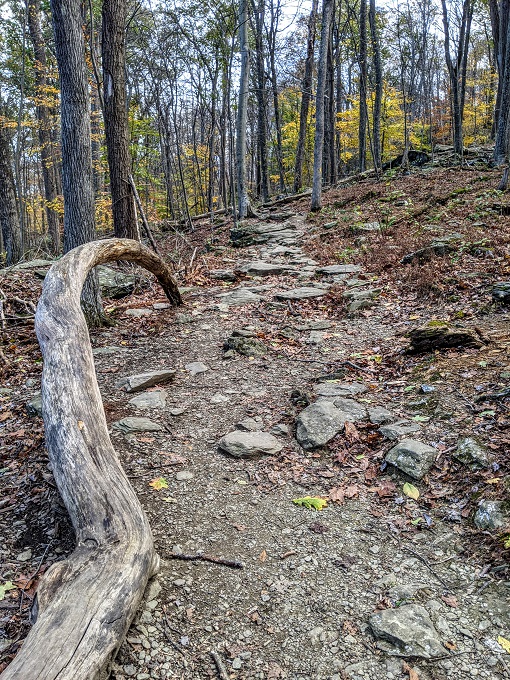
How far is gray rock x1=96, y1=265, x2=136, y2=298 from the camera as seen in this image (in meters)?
7.86

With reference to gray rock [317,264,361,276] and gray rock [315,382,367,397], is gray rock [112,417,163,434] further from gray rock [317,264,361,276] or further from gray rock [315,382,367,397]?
gray rock [317,264,361,276]

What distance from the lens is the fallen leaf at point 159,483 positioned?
311cm

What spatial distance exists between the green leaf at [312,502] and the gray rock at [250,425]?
0.93 m

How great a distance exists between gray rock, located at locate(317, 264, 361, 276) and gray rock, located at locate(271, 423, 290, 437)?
522 cm

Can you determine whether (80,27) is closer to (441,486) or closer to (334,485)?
(334,485)

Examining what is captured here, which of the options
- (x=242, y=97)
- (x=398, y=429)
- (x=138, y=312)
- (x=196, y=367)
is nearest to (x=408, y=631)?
(x=398, y=429)

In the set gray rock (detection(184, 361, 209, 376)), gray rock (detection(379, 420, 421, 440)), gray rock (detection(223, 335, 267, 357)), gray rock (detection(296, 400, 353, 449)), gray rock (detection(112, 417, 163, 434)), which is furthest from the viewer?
gray rock (detection(223, 335, 267, 357))

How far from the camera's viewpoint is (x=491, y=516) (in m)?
2.51

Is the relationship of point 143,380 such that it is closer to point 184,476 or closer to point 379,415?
point 184,476

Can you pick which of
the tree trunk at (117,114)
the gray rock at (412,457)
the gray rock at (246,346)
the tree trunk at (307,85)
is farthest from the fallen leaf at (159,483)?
the tree trunk at (307,85)

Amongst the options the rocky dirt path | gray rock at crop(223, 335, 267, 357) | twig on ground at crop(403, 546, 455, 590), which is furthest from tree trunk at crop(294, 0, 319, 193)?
twig on ground at crop(403, 546, 455, 590)

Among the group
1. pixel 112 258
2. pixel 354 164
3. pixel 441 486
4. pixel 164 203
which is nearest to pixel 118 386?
pixel 112 258

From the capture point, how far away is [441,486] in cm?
288

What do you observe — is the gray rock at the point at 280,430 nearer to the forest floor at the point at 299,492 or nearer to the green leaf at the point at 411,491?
the forest floor at the point at 299,492
